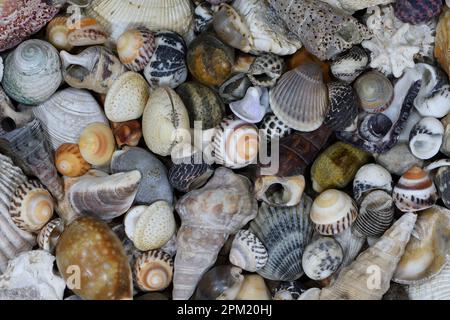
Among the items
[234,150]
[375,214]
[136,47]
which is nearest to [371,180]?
[375,214]

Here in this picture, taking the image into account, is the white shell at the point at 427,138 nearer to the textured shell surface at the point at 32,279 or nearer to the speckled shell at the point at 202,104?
the speckled shell at the point at 202,104

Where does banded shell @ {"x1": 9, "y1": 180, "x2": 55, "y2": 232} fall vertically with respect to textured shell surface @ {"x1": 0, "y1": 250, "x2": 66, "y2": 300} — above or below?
above

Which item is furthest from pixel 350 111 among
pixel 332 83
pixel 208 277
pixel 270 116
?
pixel 208 277

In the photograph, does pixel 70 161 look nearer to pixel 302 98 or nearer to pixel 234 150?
pixel 234 150

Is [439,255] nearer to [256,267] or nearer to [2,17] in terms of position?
[256,267]

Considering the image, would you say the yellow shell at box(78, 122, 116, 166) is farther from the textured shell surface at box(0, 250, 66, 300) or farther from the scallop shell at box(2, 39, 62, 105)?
the textured shell surface at box(0, 250, 66, 300)

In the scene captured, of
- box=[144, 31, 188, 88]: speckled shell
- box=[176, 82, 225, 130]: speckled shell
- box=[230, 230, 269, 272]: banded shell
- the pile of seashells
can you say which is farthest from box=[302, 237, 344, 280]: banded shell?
box=[144, 31, 188, 88]: speckled shell
